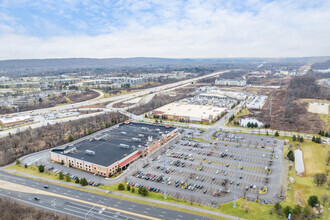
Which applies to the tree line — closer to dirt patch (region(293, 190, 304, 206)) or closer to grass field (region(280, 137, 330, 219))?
grass field (region(280, 137, 330, 219))

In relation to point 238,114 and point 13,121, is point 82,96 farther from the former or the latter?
point 238,114

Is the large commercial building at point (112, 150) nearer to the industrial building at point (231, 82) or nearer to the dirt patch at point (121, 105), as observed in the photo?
the dirt patch at point (121, 105)

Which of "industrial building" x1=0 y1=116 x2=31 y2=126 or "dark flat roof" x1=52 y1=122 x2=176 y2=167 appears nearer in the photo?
"dark flat roof" x1=52 y1=122 x2=176 y2=167

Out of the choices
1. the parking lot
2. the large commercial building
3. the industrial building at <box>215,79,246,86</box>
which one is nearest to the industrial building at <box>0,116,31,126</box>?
the large commercial building

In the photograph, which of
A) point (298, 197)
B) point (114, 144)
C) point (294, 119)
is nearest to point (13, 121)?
point (114, 144)

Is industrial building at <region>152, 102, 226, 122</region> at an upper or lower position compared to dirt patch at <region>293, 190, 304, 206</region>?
upper

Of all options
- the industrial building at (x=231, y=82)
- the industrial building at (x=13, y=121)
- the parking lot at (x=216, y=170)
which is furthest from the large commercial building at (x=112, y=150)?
the industrial building at (x=231, y=82)
